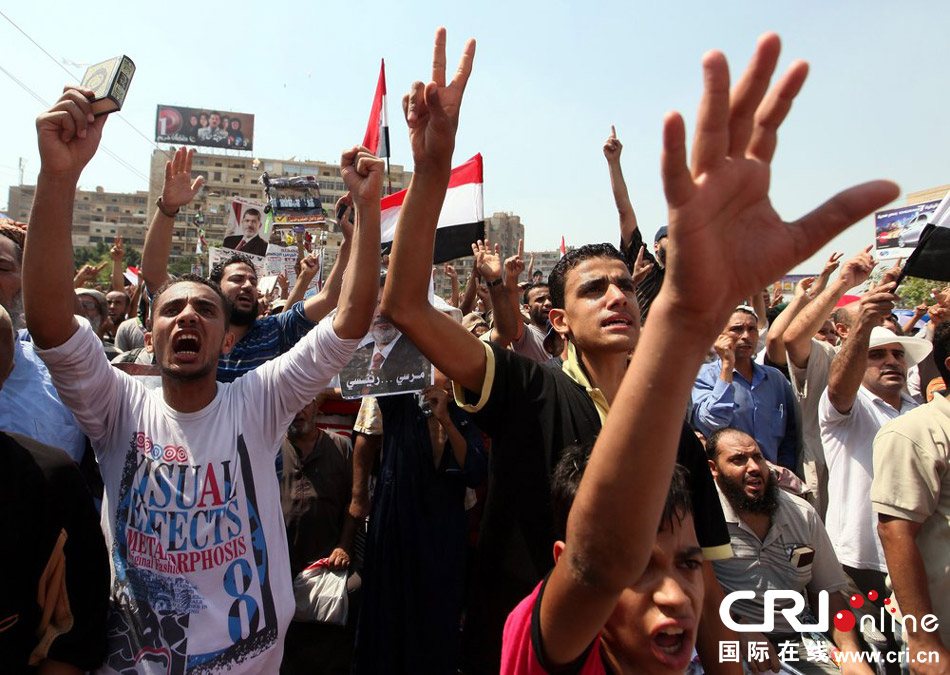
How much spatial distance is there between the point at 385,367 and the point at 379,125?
1.83 meters

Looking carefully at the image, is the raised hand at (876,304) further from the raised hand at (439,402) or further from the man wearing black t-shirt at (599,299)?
the raised hand at (439,402)

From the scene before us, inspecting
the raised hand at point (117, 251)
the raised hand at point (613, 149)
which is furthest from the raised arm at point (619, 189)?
the raised hand at point (117, 251)

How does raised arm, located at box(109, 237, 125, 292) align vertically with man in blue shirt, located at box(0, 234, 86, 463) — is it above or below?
above

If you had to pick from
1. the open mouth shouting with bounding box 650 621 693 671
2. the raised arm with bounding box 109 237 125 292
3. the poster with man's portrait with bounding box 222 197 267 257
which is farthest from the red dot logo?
the raised arm with bounding box 109 237 125 292

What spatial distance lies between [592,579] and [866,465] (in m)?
3.33

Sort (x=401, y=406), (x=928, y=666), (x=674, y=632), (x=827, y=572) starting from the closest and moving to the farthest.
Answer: (x=674, y=632) < (x=928, y=666) < (x=827, y=572) < (x=401, y=406)

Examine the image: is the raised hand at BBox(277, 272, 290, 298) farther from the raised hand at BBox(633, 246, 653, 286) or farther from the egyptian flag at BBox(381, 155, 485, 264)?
the raised hand at BBox(633, 246, 653, 286)

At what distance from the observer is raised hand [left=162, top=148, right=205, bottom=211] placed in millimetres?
3115

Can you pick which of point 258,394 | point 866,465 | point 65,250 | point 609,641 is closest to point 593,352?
point 609,641

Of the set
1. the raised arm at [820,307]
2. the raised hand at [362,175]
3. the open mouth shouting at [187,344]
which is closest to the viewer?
the open mouth shouting at [187,344]

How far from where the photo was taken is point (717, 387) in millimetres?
3979

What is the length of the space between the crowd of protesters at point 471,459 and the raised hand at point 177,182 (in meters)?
0.02

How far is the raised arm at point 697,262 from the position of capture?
94 cm

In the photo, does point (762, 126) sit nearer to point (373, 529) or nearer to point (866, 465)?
point (373, 529)
